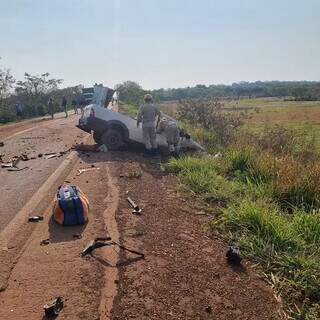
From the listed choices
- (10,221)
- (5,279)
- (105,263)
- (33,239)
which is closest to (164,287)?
(105,263)

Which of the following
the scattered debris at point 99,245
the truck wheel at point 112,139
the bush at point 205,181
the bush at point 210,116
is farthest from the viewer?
the bush at point 210,116

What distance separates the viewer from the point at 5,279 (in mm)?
4625

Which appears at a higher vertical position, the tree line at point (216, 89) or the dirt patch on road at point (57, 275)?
the dirt patch on road at point (57, 275)

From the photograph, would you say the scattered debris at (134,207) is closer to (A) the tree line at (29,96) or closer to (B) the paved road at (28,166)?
(B) the paved road at (28,166)

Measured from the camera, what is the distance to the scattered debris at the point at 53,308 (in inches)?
151

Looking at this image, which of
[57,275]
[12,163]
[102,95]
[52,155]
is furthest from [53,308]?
[102,95]

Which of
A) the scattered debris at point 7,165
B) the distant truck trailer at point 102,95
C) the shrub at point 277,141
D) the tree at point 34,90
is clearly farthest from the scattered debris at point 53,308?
the tree at point 34,90

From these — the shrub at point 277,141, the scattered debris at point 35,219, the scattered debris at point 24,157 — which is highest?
the scattered debris at point 35,219

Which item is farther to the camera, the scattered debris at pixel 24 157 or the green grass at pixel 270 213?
the scattered debris at pixel 24 157

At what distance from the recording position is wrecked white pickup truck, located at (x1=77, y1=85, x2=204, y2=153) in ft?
44.3

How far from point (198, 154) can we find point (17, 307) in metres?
9.03

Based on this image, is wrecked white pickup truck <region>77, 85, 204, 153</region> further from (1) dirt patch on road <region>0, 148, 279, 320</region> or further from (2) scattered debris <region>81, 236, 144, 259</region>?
(2) scattered debris <region>81, 236, 144, 259</region>

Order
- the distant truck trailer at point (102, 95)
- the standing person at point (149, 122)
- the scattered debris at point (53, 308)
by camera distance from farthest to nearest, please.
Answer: the distant truck trailer at point (102, 95) → the standing person at point (149, 122) → the scattered debris at point (53, 308)

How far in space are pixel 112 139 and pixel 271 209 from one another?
299 inches
